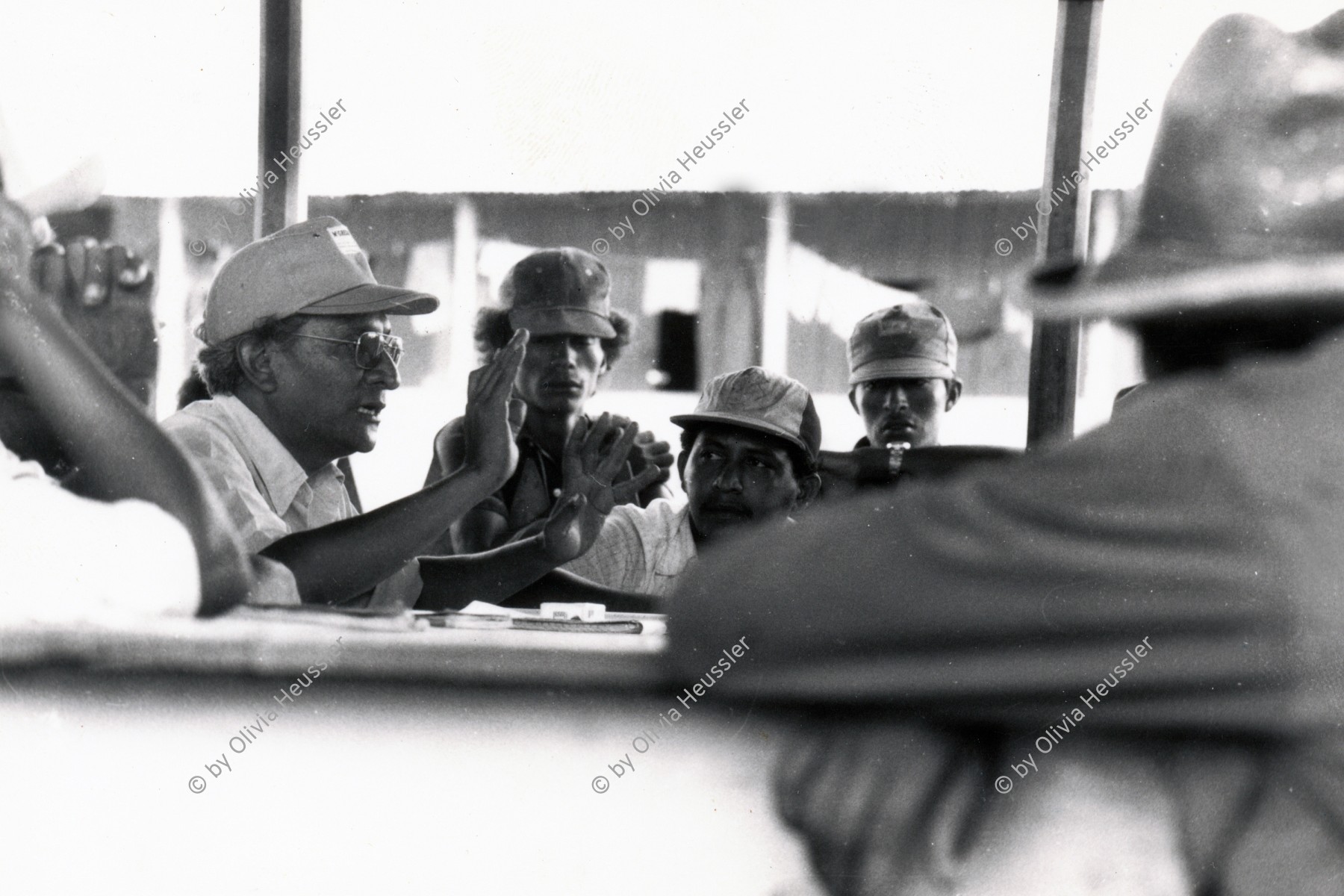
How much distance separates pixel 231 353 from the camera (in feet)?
7.49

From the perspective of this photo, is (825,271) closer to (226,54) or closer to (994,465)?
(226,54)

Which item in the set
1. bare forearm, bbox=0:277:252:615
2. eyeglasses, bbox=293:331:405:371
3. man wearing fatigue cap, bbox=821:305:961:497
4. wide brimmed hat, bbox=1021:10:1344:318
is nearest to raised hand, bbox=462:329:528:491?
eyeglasses, bbox=293:331:405:371

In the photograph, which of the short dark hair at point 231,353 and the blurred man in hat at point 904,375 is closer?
the short dark hair at point 231,353

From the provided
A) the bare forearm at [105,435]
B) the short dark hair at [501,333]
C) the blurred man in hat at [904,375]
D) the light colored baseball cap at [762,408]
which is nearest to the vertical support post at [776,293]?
the short dark hair at [501,333]

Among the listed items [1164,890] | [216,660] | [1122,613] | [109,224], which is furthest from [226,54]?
[1164,890]

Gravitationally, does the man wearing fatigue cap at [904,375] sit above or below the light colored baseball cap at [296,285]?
below

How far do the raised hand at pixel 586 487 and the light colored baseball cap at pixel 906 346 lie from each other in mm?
520

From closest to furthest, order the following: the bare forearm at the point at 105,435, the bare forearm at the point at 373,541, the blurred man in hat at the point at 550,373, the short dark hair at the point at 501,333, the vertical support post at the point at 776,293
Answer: the bare forearm at the point at 105,435
the bare forearm at the point at 373,541
the blurred man in hat at the point at 550,373
the short dark hair at the point at 501,333
the vertical support post at the point at 776,293

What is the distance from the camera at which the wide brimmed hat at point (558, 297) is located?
9.91 ft

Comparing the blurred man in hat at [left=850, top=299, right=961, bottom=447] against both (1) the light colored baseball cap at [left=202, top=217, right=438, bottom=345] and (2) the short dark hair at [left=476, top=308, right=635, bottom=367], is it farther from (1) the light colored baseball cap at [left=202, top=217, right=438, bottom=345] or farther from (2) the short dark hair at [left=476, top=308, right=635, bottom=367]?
(1) the light colored baseball cap at [left=202, top=217, right=438, bottom=345]

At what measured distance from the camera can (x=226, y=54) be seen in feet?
6.46

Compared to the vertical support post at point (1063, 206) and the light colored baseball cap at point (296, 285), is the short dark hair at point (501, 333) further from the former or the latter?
the vertical support post at point (1063, 206)

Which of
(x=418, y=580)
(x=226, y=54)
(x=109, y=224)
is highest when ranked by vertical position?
(x=226, y=54)

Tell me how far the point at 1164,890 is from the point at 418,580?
1.48m
